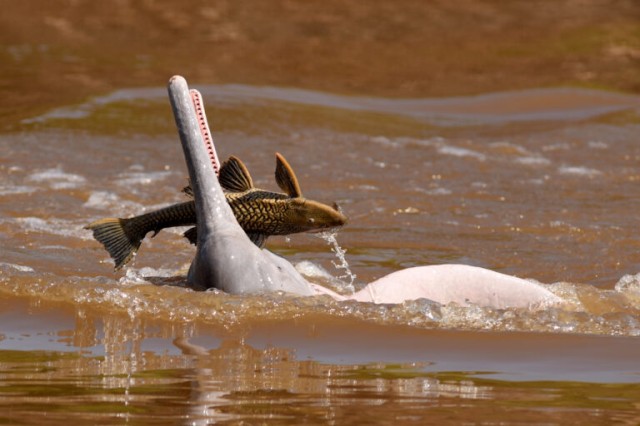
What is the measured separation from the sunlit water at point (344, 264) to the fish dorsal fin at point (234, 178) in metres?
0.39

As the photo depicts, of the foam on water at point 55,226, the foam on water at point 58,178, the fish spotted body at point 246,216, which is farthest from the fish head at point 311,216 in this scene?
the foam on water at point 58,178

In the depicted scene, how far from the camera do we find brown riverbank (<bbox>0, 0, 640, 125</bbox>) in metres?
12.0

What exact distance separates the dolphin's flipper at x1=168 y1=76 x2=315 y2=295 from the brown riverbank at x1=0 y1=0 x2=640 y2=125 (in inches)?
261

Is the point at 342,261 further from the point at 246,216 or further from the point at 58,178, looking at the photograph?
the point at 58,178

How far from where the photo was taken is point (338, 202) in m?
8.11

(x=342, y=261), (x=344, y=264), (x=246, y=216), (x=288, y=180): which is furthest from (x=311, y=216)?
(x=342, y=261)

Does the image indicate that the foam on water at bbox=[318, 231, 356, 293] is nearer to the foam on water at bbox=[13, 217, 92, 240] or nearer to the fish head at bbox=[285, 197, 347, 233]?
the fish head at bbox=[285, 197, 347, 233]

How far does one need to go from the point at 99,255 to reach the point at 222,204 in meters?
2.28

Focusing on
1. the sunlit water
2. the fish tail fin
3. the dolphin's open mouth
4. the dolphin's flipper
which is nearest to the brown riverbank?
the sunlit water

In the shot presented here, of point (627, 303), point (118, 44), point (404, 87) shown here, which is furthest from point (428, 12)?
point (627, 303)

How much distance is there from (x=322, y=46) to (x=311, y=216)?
30.1 feet

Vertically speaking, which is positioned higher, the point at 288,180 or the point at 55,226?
the point at 55,226

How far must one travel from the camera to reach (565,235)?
24.0 feet

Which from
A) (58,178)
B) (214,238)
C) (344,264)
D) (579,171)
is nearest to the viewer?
(214,238)
